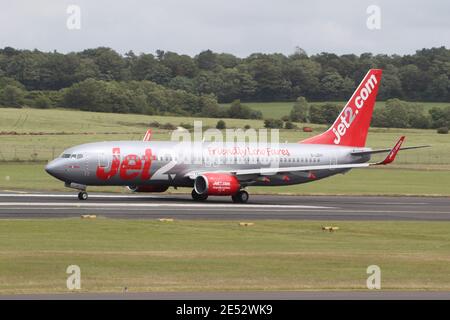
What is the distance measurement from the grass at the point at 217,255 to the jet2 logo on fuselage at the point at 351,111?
23105 mm

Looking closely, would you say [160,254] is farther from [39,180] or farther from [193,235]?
[39,180]

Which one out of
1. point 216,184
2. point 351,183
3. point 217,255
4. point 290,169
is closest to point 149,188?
point 216,184

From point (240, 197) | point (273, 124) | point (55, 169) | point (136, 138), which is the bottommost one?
point (240, 197)

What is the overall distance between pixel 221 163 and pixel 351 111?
1150cm

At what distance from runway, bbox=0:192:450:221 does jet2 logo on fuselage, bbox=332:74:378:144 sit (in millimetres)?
4398

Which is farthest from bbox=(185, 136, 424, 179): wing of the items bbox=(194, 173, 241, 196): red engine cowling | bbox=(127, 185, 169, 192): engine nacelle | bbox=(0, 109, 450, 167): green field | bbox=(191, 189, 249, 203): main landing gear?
bbox=(0, 109, 450, 167): green field

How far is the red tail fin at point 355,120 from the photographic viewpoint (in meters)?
71.8

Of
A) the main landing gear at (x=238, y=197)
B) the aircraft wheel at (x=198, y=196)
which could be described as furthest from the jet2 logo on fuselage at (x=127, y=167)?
the main landing gear at (x=238, y=197)

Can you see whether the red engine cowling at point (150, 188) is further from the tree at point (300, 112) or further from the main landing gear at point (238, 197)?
the tree at point (300, 112)

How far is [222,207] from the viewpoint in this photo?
58.8 metres

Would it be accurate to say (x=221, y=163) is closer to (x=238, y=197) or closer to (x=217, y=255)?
(x=238, y=197)

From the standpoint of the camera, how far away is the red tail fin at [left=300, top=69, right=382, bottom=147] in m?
71.8

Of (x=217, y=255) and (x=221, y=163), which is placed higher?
(x=221, y=163)
